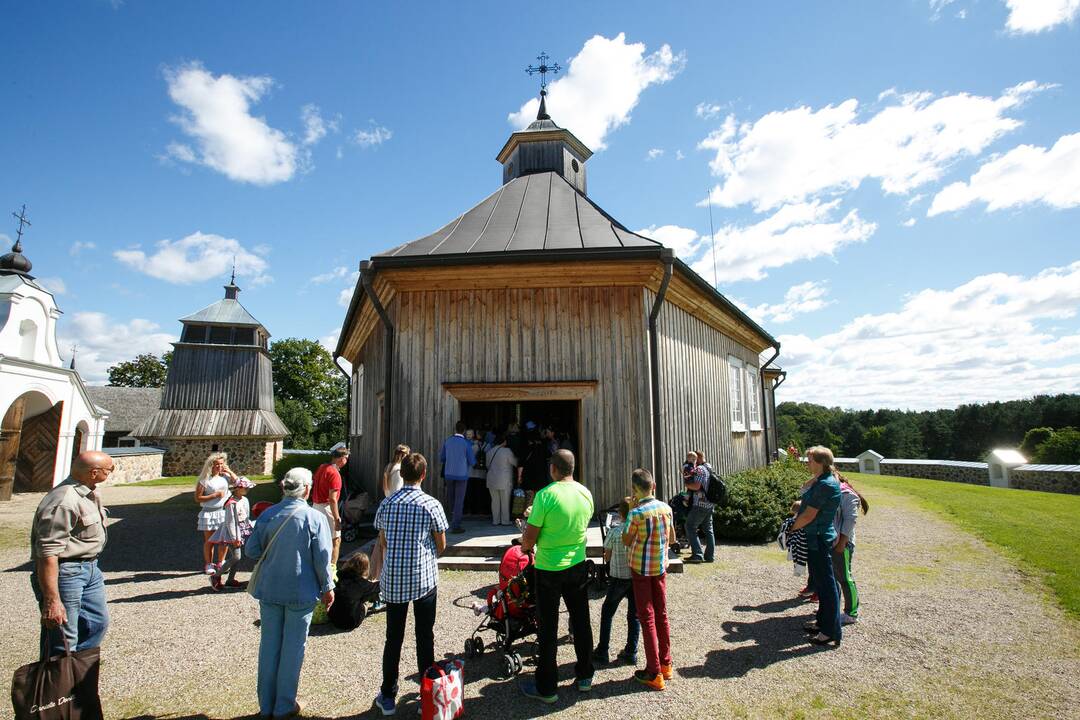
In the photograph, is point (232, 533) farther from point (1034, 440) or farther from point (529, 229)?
point (1034, 440)

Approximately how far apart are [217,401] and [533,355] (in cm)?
2677

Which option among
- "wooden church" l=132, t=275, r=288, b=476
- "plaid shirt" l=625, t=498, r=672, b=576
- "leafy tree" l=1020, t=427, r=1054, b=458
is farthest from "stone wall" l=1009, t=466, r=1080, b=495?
"wooden church" l=132, t=275, r=288, b=476

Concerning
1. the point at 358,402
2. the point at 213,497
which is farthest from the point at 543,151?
the point at 213,497

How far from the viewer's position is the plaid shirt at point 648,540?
3820 mm

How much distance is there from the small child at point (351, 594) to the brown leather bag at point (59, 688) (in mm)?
1973

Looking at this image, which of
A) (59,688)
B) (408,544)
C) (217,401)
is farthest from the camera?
A: (217,401)

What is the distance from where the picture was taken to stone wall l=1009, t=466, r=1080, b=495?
15.7 m

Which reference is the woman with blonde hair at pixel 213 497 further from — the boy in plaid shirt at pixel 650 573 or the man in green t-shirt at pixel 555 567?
the boy in plaid shirt at pixel 650 573

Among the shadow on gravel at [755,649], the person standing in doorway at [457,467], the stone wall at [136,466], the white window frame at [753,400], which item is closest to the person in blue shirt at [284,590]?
the shadow on gravel at [755,649]

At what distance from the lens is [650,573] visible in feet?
12.6

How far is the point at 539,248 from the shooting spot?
26.1 ft

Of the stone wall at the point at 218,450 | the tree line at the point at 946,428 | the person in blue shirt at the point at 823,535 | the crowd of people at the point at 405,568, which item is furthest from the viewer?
the tree line at the point at 946,428

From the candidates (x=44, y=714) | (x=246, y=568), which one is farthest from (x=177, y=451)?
(x=44, y=714)

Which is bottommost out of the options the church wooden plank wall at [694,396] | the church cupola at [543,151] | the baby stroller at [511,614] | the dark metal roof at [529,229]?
the baby stroller at [511,614]
